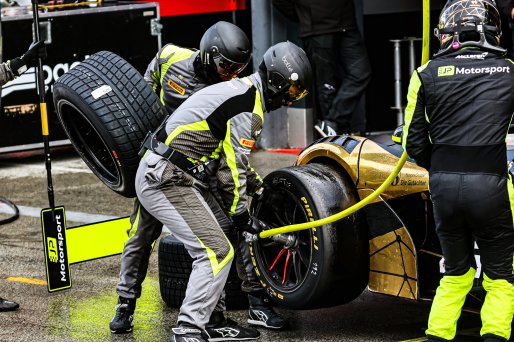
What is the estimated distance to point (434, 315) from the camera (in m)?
5.99

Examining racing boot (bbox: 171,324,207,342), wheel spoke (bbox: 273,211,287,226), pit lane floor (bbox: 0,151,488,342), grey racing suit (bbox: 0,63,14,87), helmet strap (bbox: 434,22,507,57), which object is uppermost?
helmet strap (bbox: 434,22,507,57)

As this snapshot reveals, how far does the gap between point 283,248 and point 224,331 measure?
0.62m

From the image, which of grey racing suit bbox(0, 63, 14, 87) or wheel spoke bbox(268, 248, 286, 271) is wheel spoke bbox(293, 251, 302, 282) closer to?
wheel spoke bbox(268, 248, 286, 271)

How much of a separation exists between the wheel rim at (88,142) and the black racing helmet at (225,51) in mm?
929

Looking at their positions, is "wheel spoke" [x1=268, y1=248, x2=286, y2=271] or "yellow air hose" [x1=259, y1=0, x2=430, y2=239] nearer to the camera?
"yellow air hose" [x1=259, y1=0, x2=430, y2=239]

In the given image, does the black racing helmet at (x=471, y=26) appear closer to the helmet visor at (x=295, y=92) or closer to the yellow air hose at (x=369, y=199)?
the yellow air hose at (x=369, y=199)

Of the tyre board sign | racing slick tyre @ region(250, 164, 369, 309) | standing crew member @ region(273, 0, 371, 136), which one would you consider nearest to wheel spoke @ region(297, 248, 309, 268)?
racing slick tyre @ region(250, 164, 369, 309)

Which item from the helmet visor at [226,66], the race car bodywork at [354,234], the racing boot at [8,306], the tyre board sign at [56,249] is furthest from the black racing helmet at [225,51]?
the racing boot at [8,306]

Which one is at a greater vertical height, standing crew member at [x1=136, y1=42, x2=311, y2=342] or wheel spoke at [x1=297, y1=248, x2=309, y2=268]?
standing crew member at [x1=136, y1=42, x2=311, y2=342]

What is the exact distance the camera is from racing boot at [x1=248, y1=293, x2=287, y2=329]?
702cm

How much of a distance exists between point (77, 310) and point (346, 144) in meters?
2.09

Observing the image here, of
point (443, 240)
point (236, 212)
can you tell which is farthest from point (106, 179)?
point (443, 240)

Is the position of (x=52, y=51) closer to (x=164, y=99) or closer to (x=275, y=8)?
(x=275, y=8)

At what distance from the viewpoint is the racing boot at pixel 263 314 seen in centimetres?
702
